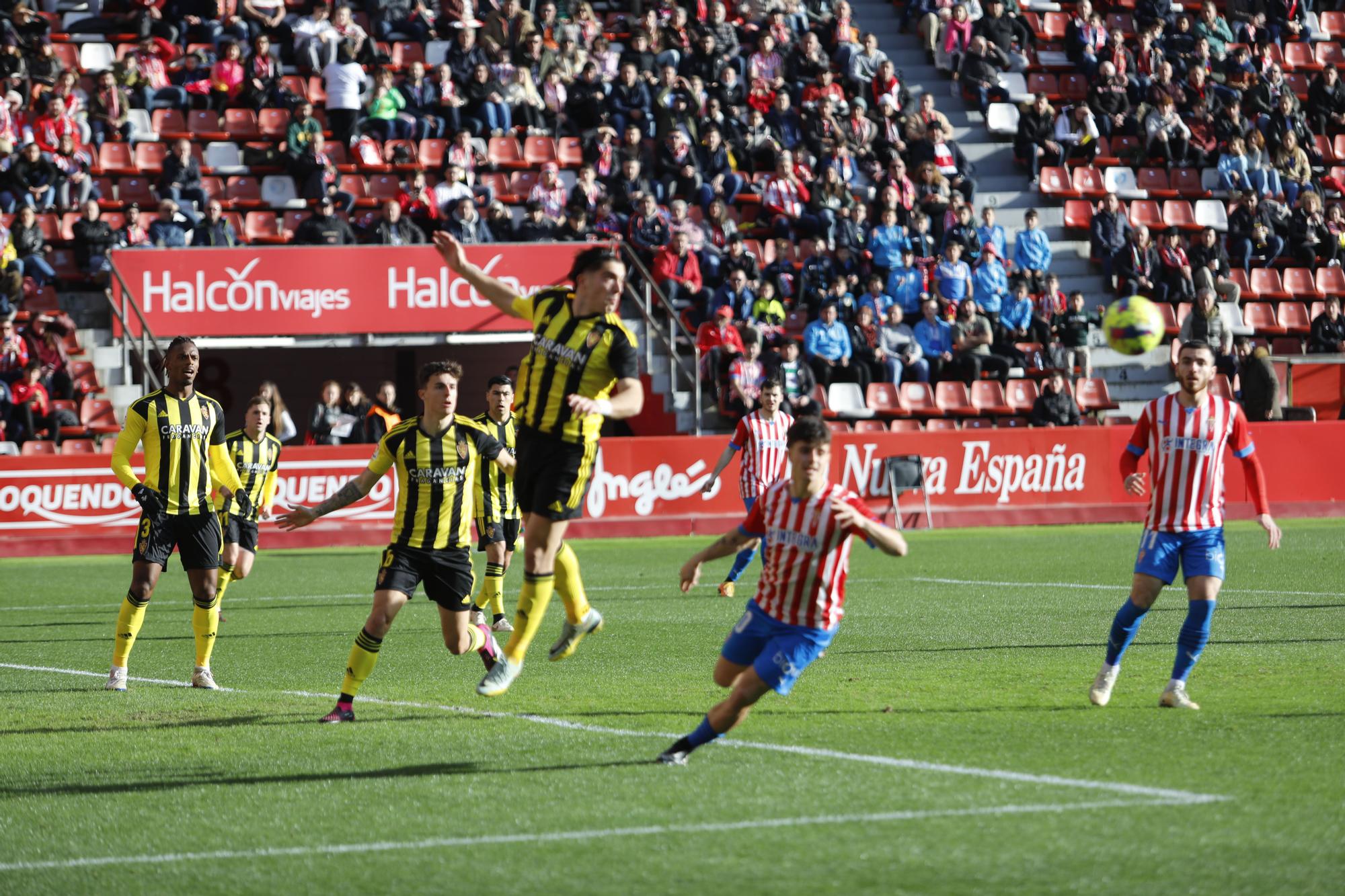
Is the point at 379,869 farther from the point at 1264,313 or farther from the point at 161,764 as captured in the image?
the point at 1264,313

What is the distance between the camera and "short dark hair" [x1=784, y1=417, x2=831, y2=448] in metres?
7.45

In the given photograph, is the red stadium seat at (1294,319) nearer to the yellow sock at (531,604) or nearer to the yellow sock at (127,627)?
the yellow sock at (127,627)

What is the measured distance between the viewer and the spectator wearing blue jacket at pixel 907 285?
94.8ft

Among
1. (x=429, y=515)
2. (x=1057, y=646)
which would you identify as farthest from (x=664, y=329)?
(x=429, y=515)

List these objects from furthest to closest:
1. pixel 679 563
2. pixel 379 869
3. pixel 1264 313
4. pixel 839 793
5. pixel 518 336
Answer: pixel 1264 313, pixel 518 336, pixel 679 563, pixel 839 793, pixel 379 869

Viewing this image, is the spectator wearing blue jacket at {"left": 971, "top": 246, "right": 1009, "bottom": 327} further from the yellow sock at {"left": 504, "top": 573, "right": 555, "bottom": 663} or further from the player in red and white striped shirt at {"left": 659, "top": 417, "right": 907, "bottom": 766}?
the player in red and white striped shirt at {"left": 659, "top": 417, "right": 907, "bottom": 766}

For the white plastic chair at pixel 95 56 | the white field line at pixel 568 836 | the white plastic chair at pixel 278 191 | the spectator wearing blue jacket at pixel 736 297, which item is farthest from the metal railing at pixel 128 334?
the white field line at pixel 568 836

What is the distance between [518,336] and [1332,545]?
12.6 metres

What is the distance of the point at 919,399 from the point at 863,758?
20695mm

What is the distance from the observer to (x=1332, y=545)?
2138cm

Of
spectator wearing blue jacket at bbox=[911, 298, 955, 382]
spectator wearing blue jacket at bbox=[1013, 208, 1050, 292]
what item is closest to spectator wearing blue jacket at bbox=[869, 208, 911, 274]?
spectator wearing blue jacket at bbox=[911, 298, 955, 382]

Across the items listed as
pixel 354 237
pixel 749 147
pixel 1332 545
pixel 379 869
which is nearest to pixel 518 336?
pixel 354 237

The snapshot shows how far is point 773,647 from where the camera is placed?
7.50 m

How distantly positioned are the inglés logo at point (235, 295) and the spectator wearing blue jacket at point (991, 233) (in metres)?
11.0
